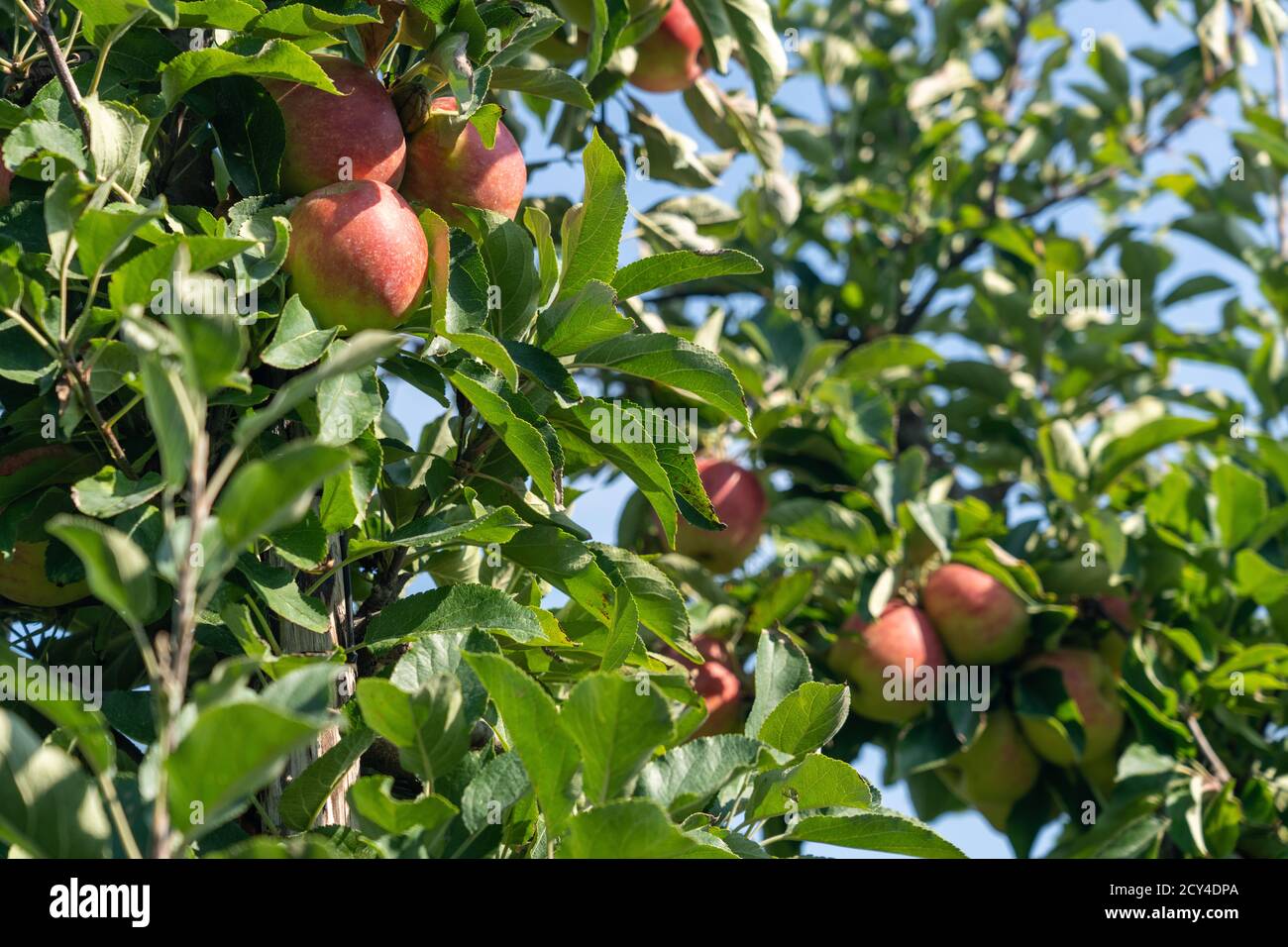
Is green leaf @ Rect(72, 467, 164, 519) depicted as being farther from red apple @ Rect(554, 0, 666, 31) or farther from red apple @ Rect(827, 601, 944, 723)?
red apple @ Rect(827, 601, 944, 723)

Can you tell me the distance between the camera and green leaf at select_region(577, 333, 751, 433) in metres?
1.10

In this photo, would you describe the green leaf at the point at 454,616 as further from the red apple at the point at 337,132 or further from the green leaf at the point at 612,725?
the red apple at the point at 337,132

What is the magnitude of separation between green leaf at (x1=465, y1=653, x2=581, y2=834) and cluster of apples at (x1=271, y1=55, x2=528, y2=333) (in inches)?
13.2

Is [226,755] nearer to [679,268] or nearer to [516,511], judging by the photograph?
Answer: [516,511]

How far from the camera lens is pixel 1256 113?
2660 mm

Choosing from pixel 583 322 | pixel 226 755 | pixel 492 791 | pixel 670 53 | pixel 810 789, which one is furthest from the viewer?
pixel 670 53

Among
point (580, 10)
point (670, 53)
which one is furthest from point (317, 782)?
point (670, 53)

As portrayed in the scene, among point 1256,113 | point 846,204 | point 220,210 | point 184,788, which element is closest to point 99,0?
point 220,210

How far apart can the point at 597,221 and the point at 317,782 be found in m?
0.48

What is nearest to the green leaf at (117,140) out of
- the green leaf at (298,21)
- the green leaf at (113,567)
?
the green leaf at (298,21)

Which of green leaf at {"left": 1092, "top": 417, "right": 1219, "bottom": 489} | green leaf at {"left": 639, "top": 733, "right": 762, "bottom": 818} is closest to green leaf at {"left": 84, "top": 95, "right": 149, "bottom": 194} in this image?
green leaf at {"left": 639, "top": 733, "right": 762, "bottom": 818}

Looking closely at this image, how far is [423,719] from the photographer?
2.55 feet

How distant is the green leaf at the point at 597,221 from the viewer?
1.07m
